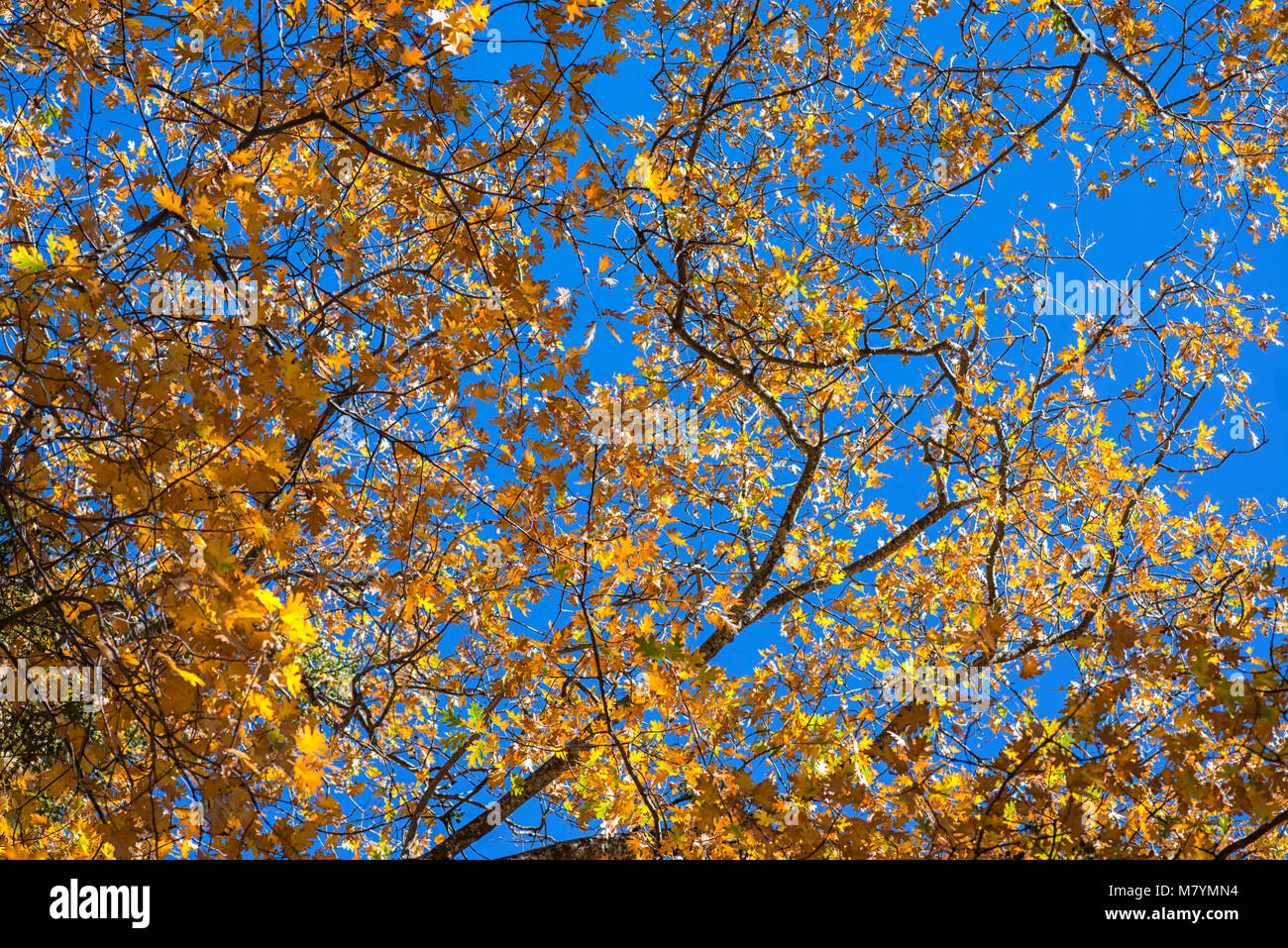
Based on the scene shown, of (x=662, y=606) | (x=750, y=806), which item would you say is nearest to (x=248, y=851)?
(x=750, y=806)

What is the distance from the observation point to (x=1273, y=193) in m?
5.19

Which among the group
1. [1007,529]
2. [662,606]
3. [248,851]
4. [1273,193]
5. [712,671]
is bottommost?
[248,851]

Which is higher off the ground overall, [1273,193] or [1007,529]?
[1273,193]

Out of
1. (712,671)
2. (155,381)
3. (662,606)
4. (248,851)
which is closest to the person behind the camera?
(248,851)

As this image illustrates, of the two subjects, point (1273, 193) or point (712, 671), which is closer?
point (712, 671)

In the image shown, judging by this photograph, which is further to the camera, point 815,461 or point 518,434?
point 815,461

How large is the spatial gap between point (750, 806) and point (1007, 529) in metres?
4.76
